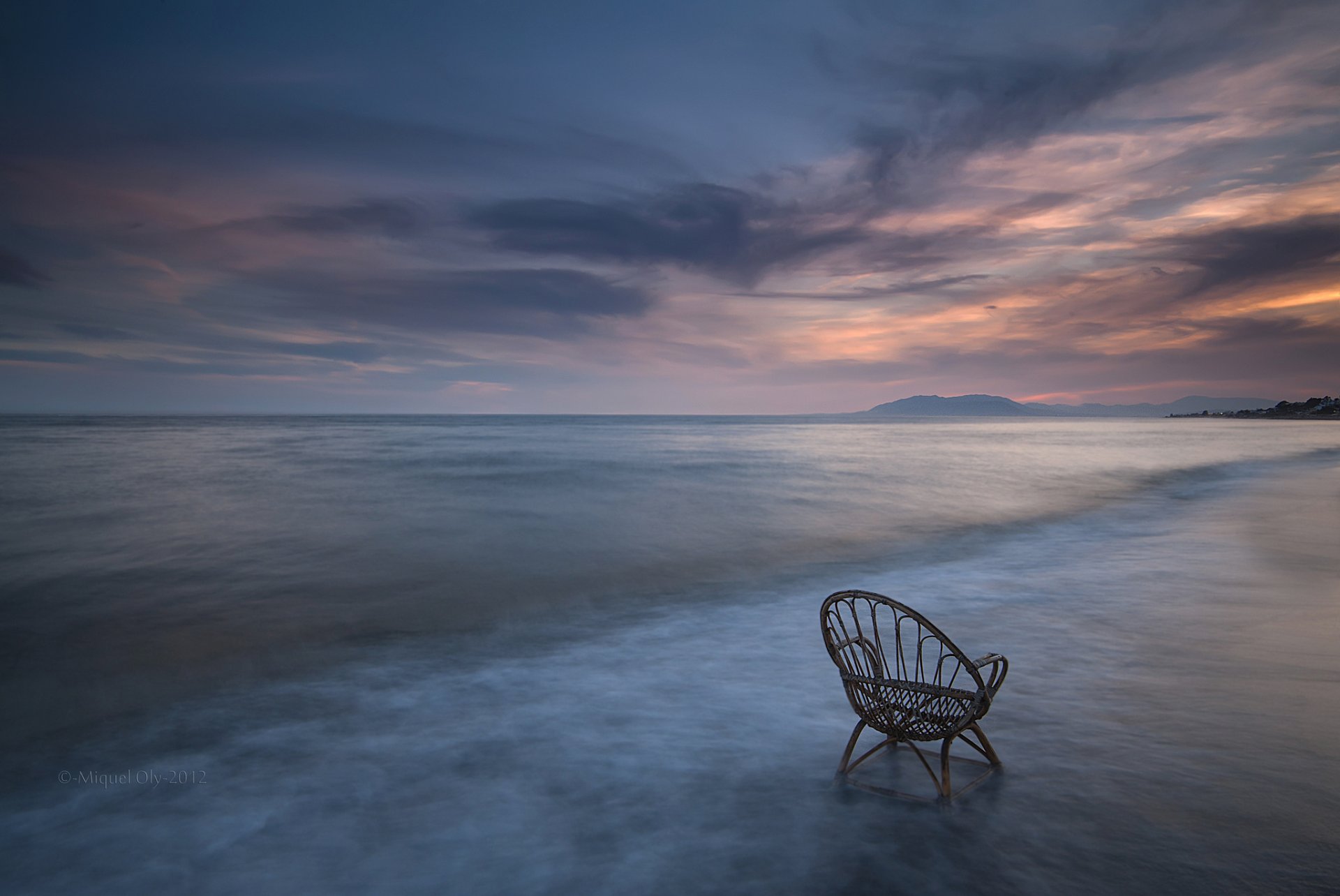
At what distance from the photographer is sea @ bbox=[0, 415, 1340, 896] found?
4102 mm

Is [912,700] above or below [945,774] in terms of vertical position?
above

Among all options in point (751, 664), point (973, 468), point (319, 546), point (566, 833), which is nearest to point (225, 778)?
point (566, 833)

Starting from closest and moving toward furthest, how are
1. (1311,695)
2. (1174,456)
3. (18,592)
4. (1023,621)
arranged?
(1311,695)
(1023,621)
(18,592)
(1174,456)

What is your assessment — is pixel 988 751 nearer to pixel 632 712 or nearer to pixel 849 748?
pixel 849 748

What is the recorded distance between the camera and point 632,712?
6.41m

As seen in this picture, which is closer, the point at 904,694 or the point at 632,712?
the point at 904,694

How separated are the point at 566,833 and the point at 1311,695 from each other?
670 centimetres

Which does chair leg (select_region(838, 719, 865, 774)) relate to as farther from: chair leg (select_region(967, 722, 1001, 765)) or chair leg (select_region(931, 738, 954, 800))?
chair leg (select_region(967, 722, 1001, 765))

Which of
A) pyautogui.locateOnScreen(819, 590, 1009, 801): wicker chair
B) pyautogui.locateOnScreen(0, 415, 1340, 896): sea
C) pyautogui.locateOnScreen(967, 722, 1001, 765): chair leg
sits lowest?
pyautogui.locateOnScreen(0, 415, 1340, 896): sea

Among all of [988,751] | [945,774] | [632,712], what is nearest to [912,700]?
[945,774]

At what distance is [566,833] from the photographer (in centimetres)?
441

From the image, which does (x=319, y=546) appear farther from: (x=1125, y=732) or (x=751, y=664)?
(x=1125, y=732)

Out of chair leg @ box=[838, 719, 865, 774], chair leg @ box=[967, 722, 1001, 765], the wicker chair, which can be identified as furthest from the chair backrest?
chair leg @ box=[967, 722, 1001, 765]

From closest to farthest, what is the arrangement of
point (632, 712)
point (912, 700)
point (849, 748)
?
point (912, 700), point (849, 748), point (632, 712)
